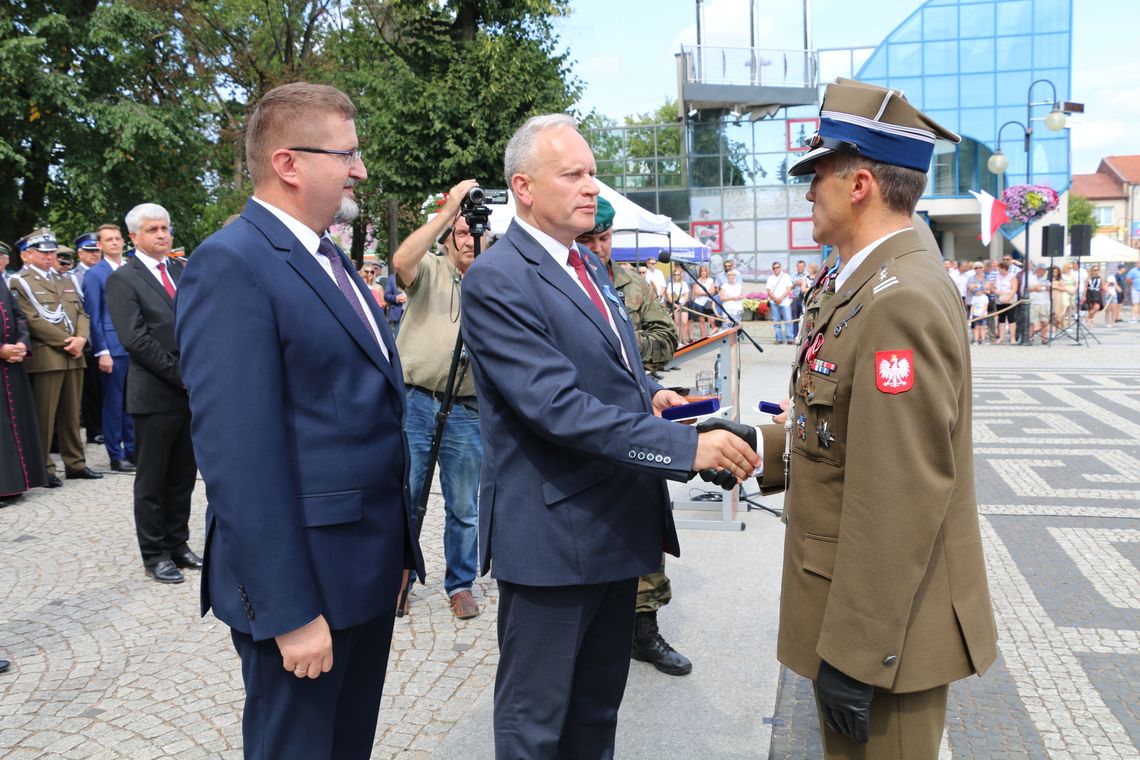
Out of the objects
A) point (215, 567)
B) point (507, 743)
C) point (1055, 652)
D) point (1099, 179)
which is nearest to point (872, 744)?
point (507, 743)

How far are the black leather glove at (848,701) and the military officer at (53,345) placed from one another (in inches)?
→ 316

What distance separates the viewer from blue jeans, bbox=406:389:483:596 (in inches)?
187

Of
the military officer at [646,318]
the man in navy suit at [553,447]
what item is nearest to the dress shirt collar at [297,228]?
the man in navy suit at [553,447]

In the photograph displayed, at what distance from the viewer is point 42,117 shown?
16.8m

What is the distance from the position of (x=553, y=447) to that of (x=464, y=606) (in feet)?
8.50

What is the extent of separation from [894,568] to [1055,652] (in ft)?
9.87

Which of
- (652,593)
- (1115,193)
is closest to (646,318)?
(652,593)

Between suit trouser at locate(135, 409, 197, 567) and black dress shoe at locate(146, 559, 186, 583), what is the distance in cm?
3

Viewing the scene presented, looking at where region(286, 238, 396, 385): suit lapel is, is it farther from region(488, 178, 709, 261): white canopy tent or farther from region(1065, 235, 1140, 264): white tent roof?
region(1065, 235, 1140, 264): white tent roof

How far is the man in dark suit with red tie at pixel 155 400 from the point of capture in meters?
5.40

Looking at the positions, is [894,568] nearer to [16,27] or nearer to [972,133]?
[16,27]

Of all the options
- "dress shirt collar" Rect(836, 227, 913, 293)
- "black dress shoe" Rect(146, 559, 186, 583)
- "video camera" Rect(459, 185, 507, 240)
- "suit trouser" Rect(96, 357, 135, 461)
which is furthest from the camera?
"suit trouser" Rect(96, 357, 135, 461)

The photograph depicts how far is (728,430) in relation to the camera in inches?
93.0

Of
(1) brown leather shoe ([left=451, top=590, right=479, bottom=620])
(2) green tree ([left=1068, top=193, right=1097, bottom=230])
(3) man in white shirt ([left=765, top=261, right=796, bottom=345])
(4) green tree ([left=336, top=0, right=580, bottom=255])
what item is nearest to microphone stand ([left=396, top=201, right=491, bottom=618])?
(1) brown leather shoe ([left=451, top=590, right=479, bottom=620])
